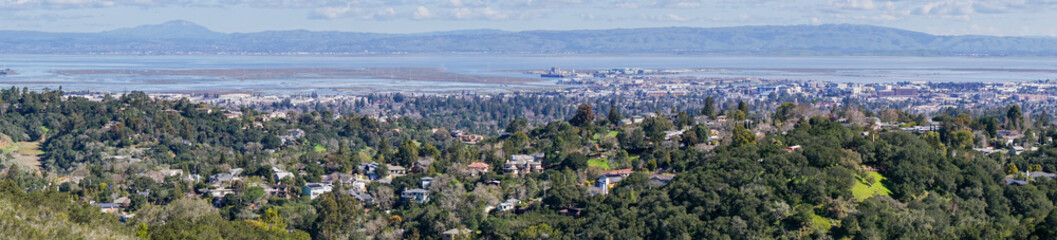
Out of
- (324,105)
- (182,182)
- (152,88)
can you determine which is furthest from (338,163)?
(152,88)

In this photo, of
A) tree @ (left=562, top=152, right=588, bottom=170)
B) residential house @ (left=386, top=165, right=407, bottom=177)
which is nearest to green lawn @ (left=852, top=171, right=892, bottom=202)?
tree @ (left=562, top=152, right=588, bottom=170)

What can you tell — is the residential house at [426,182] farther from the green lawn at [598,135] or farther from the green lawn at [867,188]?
the green lawn at [867,188]

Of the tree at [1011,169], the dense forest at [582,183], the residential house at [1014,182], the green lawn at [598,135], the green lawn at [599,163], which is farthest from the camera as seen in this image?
the green lawn at [598,135]

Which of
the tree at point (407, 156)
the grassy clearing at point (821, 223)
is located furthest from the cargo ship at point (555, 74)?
the grassy clearing at point (821, 223)

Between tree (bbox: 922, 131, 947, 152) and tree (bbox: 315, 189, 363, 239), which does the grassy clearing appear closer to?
tree (bbox: 315, 189, 363, 239)

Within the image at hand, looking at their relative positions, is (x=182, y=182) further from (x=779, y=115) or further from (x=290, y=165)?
(x=779, y=115)

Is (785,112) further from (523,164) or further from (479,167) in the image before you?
(479,167)
